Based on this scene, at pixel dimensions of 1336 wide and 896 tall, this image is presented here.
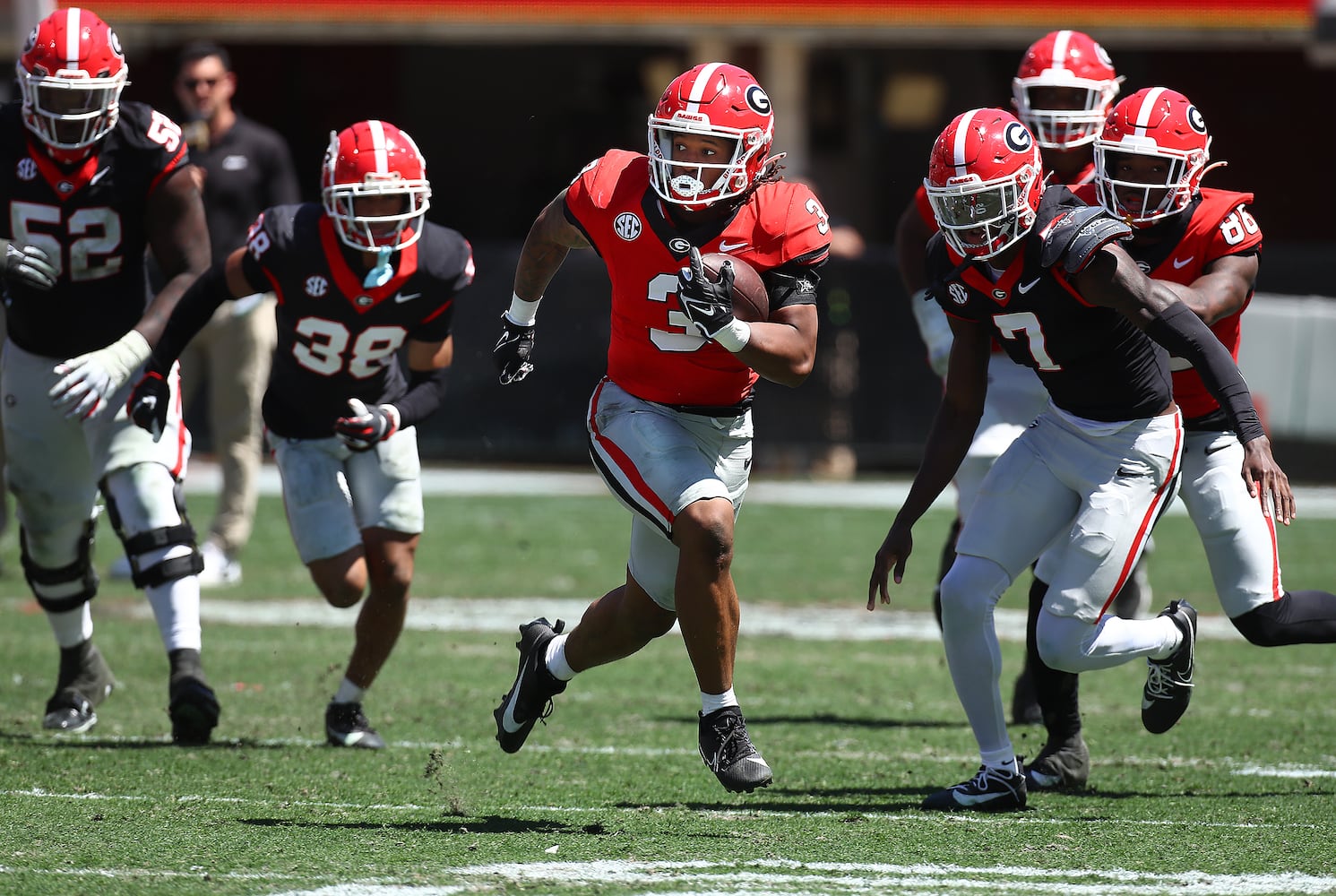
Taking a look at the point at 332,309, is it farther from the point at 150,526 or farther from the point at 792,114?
the point at 792,114

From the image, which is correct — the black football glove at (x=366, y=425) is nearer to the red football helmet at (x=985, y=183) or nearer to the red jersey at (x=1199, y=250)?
the red football helmet at (x=985, y=183)

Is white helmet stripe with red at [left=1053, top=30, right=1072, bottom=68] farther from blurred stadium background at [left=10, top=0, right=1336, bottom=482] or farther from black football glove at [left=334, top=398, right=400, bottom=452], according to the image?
blurred stadium background at [left=10, top=0, right=1336, bottom=482]

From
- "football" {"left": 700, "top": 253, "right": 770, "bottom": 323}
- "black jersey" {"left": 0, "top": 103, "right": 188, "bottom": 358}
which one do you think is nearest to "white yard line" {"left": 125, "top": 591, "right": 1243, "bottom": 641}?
"black jersey" {"left": 0, "top": 103, "right": 188, "bottom": 358}

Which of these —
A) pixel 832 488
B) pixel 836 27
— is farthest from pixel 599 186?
pixel 836 27

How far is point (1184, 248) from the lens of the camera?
5.08 meters

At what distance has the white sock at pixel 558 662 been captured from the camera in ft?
16.5

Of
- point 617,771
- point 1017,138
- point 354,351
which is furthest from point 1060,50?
point 617,771

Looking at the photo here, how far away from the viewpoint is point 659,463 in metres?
4.63

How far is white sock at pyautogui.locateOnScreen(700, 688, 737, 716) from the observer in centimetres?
458

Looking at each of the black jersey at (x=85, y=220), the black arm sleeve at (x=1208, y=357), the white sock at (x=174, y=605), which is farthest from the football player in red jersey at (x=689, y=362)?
the black jersey at (x=85, y=220)

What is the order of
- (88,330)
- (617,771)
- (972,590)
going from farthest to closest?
(88,330) < (617,771) < (972,590)

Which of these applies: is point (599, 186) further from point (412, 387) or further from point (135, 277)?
point (135, 277)

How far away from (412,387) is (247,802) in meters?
1.55

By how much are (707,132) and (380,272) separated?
53.9 inches
